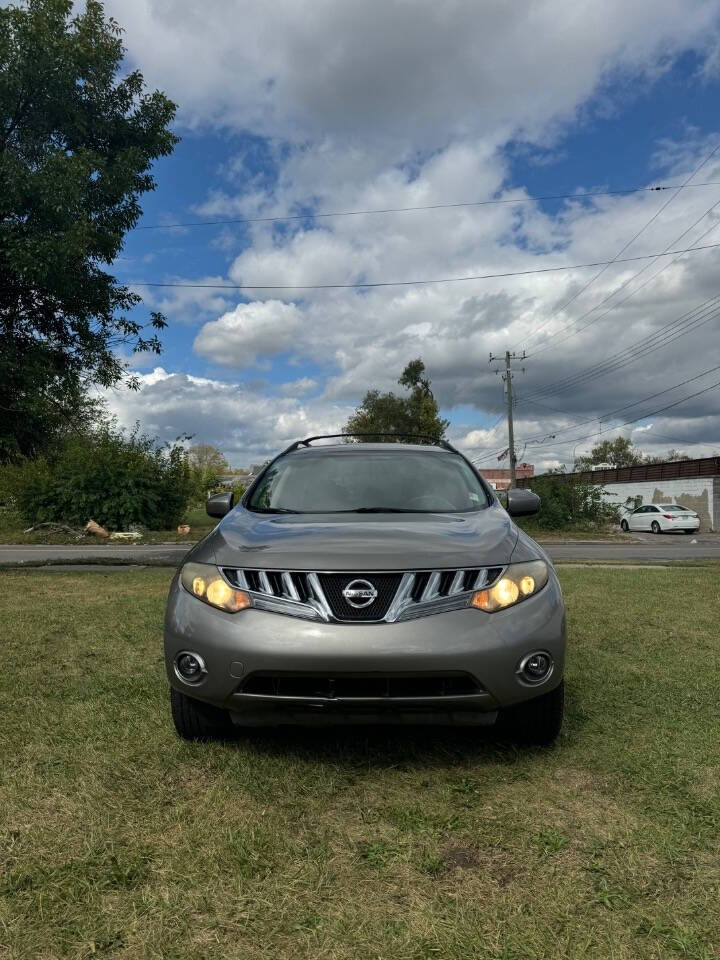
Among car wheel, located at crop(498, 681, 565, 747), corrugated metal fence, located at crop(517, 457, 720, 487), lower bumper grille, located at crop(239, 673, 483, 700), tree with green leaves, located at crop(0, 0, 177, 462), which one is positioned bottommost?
car wheel, located at crop(498, 681, 565, 747)

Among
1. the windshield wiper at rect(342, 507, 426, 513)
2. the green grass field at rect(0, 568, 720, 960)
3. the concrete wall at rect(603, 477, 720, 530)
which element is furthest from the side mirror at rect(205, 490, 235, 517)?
the concrete wall at rect(603, 477, 720, 530)

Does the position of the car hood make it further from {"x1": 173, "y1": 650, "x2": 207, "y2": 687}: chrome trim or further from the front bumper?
{"x1": 173, "y1": 650, "x2": 207, "y2": 687}: chrome trim

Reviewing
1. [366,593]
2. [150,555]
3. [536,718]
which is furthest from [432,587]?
[150,555]

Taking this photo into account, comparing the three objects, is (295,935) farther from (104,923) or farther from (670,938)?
(670,938)

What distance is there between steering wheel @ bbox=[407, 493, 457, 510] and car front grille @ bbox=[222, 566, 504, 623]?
103 centimetres

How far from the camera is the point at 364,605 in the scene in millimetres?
2764

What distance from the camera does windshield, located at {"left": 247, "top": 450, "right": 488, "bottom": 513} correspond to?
3.90 meters

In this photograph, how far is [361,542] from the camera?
9.70 ft

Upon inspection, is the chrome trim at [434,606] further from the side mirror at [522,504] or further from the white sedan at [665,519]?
the white sedan at [665,519]

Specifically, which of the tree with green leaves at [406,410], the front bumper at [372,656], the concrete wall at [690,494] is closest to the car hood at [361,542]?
the front bumper at [372,656]

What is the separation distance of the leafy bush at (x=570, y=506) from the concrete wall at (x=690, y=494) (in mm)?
4796

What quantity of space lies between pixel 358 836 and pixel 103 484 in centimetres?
2268

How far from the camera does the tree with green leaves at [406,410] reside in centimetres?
5509

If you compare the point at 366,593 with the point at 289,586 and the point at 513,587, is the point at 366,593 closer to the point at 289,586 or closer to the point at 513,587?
the point at 289,586
